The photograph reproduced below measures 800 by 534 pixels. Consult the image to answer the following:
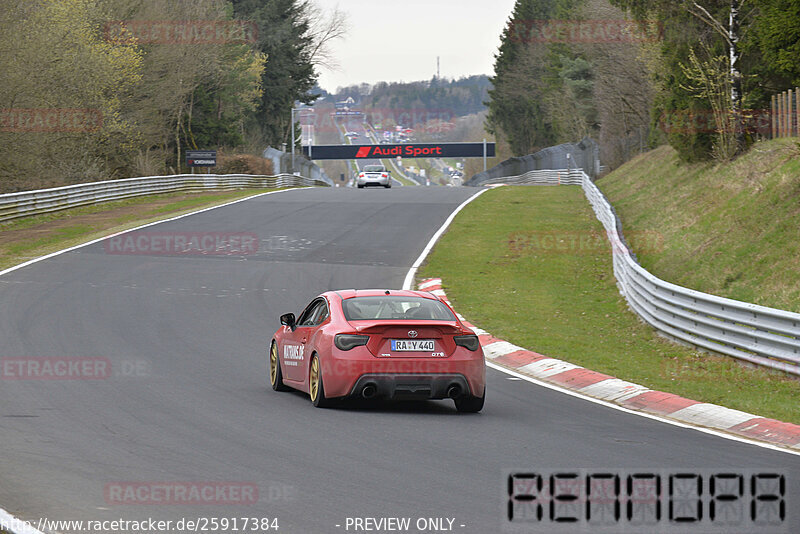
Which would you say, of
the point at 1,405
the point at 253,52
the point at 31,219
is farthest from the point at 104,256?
the point at 253,52

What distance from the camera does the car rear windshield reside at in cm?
1086

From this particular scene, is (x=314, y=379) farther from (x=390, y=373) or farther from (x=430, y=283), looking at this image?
(x=430, y=283)

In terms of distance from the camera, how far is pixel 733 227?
74.3 ft

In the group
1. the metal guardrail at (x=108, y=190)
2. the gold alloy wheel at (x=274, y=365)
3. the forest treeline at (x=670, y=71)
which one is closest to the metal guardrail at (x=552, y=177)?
the forest treeline at (x=670, y=71)

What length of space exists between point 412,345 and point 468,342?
63cm

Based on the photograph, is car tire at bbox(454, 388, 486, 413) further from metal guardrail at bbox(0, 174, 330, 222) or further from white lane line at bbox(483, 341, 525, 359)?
metal guardrail at bbox(0, 174, 330, 222)

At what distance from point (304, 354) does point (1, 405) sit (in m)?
3.13

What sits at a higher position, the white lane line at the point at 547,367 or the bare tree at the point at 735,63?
the bare tree at the point at 735,63

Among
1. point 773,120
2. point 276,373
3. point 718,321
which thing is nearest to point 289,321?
point 276,373

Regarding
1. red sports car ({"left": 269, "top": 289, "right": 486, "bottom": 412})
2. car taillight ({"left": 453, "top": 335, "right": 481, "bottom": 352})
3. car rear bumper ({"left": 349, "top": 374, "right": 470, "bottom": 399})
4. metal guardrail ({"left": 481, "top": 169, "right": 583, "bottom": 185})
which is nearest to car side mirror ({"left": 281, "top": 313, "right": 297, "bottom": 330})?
red sports car ({"left": 269, "top": 289, "right": 486, "bottom": 412})

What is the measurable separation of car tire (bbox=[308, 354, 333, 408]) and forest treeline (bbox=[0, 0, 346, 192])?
3046 cm

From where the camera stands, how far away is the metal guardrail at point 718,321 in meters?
12.7

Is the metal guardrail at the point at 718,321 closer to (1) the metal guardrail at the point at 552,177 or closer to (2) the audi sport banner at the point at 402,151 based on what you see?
(1) the metal guardrail at the point at 552,177

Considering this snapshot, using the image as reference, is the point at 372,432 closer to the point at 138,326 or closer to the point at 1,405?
the point at 1,405
